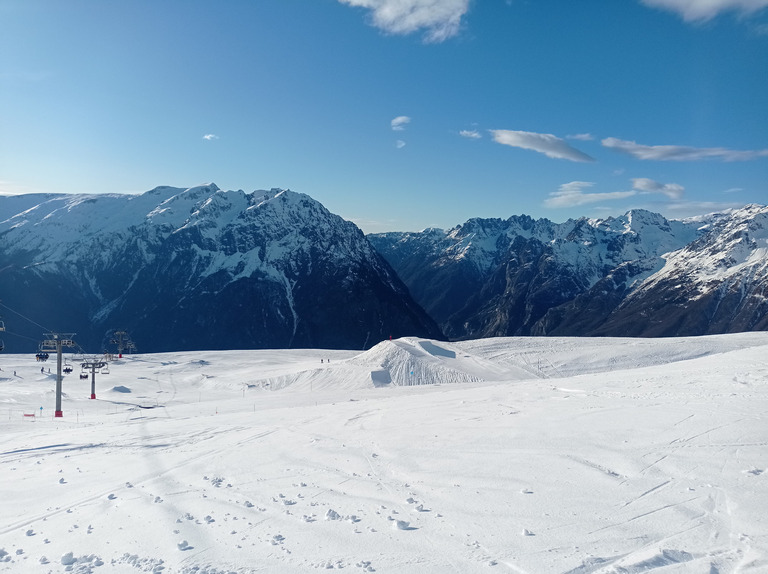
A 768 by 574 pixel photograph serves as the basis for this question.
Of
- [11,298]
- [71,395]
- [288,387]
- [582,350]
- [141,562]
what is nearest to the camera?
[141,562]

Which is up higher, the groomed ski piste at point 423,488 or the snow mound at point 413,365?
the groomed ski piste at point 423,488

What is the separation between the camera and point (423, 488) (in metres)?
11.8

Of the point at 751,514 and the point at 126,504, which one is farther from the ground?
the point at 751,514

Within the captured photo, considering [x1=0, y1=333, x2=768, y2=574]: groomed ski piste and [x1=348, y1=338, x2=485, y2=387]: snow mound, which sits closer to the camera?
[x1=0, y1=333, x2=768, y2=574]: groomed ski piste

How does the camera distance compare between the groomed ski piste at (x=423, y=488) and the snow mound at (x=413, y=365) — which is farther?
the snow mound at (x=413, y=365)

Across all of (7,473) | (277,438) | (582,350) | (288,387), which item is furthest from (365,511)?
(582,350)

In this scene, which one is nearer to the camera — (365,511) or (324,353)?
(365,511)

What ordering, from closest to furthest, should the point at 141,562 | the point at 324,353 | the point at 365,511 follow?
the point at 141,562, the point at 365,511, the point at 324,353

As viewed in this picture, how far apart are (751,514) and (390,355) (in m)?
52.0

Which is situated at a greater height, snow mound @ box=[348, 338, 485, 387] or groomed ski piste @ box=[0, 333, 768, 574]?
groomed ski piste @ box=[0, 333, 768, 574]

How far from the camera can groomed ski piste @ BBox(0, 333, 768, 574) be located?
8.36 m

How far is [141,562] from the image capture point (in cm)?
857

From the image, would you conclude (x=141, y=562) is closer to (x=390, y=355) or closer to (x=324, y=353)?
(x=390, y=355)

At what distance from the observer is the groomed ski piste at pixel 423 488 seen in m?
8.36
